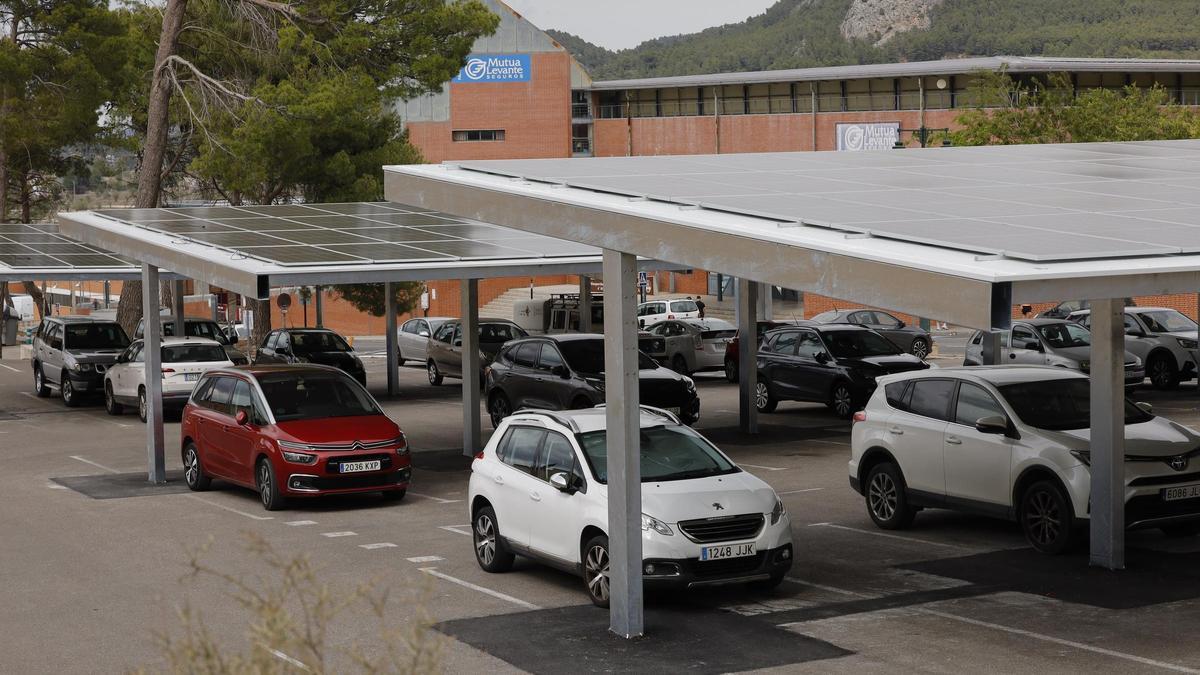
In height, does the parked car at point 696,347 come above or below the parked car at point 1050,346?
below

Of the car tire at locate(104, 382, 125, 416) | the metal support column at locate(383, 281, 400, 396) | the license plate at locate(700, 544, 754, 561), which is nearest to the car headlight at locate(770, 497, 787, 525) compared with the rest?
the license plate at locate(700, 544, 754, 561)

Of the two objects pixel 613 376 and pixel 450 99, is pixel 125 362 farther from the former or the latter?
pixel 450 99

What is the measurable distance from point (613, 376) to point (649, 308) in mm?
41938

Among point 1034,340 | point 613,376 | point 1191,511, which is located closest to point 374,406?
point 613,376

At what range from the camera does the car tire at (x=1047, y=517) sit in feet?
44.5

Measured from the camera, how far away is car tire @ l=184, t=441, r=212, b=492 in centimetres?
1950

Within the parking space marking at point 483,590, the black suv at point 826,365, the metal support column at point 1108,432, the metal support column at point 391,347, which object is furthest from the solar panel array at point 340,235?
the metal support column at point 1108,432

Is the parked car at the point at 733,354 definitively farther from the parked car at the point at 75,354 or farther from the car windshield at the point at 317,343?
the parked car at the point at 75,354

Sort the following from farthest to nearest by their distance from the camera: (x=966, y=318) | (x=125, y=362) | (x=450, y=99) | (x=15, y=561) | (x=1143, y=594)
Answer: (x=450, y=99), (x=125, y=362), (x=15, y=561), (x=1143, y=594), (x=966, y=318)

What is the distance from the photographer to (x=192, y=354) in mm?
29281

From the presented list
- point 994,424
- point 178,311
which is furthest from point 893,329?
point 994,424

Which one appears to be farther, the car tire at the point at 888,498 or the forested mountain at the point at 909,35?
the forested mountain at the point at 909,35

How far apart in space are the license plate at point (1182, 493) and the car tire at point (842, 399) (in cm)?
1309

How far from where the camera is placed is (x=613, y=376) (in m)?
11.2
